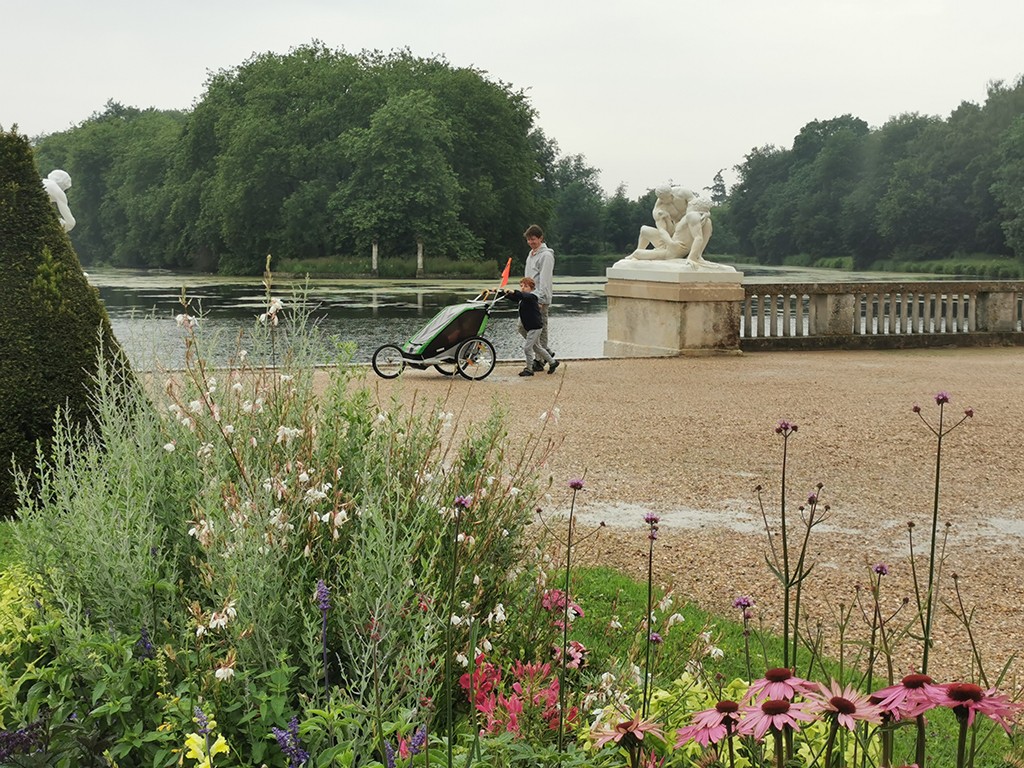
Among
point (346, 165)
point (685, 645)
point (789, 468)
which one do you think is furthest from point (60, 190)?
point (346, 165)

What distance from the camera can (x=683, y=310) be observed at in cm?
1802

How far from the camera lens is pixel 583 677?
3.79 m

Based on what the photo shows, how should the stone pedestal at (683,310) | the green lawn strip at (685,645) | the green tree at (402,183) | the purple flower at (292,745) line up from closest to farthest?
the purple flower at (292,745), the green lawn strip at (685,645), the stone pedestal at (683,310), the green tree at (402,183)

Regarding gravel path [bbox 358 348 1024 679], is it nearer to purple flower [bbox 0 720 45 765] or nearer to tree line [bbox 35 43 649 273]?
purple flower [bbox 0 720 45 765]

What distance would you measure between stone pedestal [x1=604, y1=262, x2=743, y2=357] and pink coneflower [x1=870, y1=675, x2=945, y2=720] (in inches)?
646

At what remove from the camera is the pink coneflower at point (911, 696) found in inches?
60.7

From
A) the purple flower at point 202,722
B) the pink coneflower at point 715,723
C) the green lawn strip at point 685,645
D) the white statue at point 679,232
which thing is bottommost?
the green lawn strip at point 685,645

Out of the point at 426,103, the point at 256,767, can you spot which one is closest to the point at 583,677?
the point at 256,767

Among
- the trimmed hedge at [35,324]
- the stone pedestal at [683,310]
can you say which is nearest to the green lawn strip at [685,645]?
the trimmed hedge at [35,324]

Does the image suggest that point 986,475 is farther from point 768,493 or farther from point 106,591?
point 106,591

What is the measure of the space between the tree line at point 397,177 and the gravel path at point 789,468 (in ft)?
173

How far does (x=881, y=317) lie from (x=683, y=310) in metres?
4.12

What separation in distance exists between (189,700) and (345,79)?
76.3 metres

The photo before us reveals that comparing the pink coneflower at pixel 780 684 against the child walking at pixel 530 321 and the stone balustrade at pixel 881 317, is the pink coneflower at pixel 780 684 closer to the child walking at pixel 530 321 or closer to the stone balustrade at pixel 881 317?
the child walking at pixel 530 321
